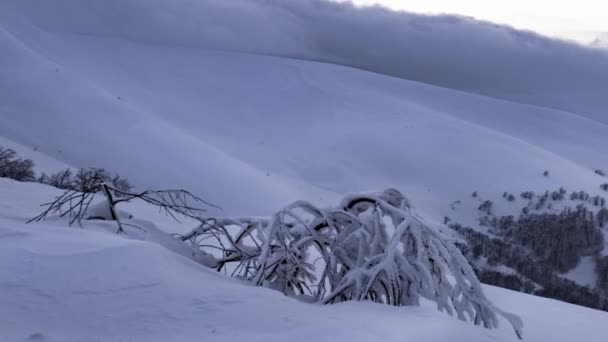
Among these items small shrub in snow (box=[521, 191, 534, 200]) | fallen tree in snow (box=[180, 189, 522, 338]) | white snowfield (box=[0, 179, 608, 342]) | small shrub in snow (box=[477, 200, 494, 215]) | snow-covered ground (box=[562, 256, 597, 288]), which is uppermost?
small shrub in snow (box=[521, 191, 534, 200])

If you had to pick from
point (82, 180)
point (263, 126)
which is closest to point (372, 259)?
point (82, 180)

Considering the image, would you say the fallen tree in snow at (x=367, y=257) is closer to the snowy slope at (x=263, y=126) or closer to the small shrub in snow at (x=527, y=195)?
the snowy slope at (x=263, y=126)

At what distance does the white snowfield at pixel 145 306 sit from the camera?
2.25 m

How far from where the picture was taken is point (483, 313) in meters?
3.25

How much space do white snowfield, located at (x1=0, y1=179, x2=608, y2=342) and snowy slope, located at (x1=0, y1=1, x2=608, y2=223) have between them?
17511 millimetres

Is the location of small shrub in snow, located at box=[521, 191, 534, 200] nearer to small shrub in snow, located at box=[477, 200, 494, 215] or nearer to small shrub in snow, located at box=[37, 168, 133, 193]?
small shrub in snow, located at box=[477, 200, 494, 215]

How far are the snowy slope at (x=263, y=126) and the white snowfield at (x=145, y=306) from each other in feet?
57.4

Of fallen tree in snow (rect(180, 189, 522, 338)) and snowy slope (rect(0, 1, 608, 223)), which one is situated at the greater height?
snowy slope (rect(0, 1, 608, 223))

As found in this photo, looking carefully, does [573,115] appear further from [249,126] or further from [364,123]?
[249,126]

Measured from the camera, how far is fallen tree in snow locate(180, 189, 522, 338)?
3.23 meters

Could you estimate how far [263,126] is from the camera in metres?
49.6

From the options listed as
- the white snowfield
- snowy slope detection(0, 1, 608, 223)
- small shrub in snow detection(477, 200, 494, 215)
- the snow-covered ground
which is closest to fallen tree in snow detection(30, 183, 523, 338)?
the white snowfield

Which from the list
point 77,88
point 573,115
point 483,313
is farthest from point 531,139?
point 483,313

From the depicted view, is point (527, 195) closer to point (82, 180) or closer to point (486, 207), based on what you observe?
point (486, 207)
